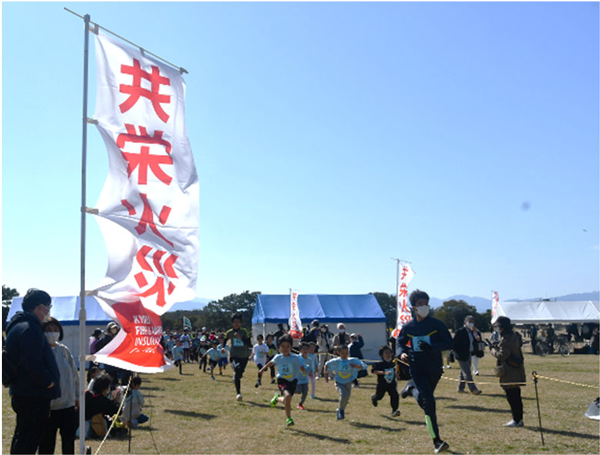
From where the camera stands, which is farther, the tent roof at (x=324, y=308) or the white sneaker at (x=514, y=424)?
the tent roof at (x=324, y=308)

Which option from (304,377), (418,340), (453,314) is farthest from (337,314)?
(453,314)

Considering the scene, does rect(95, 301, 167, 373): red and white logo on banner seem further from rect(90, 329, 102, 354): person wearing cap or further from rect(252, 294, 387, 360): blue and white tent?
rect(252, 294, 387, 360): blue and white tent

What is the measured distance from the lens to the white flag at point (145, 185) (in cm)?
542

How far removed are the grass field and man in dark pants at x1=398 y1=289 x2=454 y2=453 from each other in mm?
1134

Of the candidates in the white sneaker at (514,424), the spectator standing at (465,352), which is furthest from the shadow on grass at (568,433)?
the spectator standing at (465,352)

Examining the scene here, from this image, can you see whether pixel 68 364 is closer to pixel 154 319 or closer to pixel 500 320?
pixel 154 319

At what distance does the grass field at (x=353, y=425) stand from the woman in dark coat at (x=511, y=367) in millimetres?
325

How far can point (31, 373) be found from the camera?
4.76 metres

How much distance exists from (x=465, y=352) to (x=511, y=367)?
14.9 feet

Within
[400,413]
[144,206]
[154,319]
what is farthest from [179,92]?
[400,413]

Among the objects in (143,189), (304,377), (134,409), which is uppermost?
(143,189)

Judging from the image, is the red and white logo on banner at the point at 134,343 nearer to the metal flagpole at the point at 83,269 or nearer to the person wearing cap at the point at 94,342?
the metal flagpole at the point at 83,269

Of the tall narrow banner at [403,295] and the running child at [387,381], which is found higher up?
the tall narrow banner at [403,295]

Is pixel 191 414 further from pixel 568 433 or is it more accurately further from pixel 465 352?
pixel 568 433
